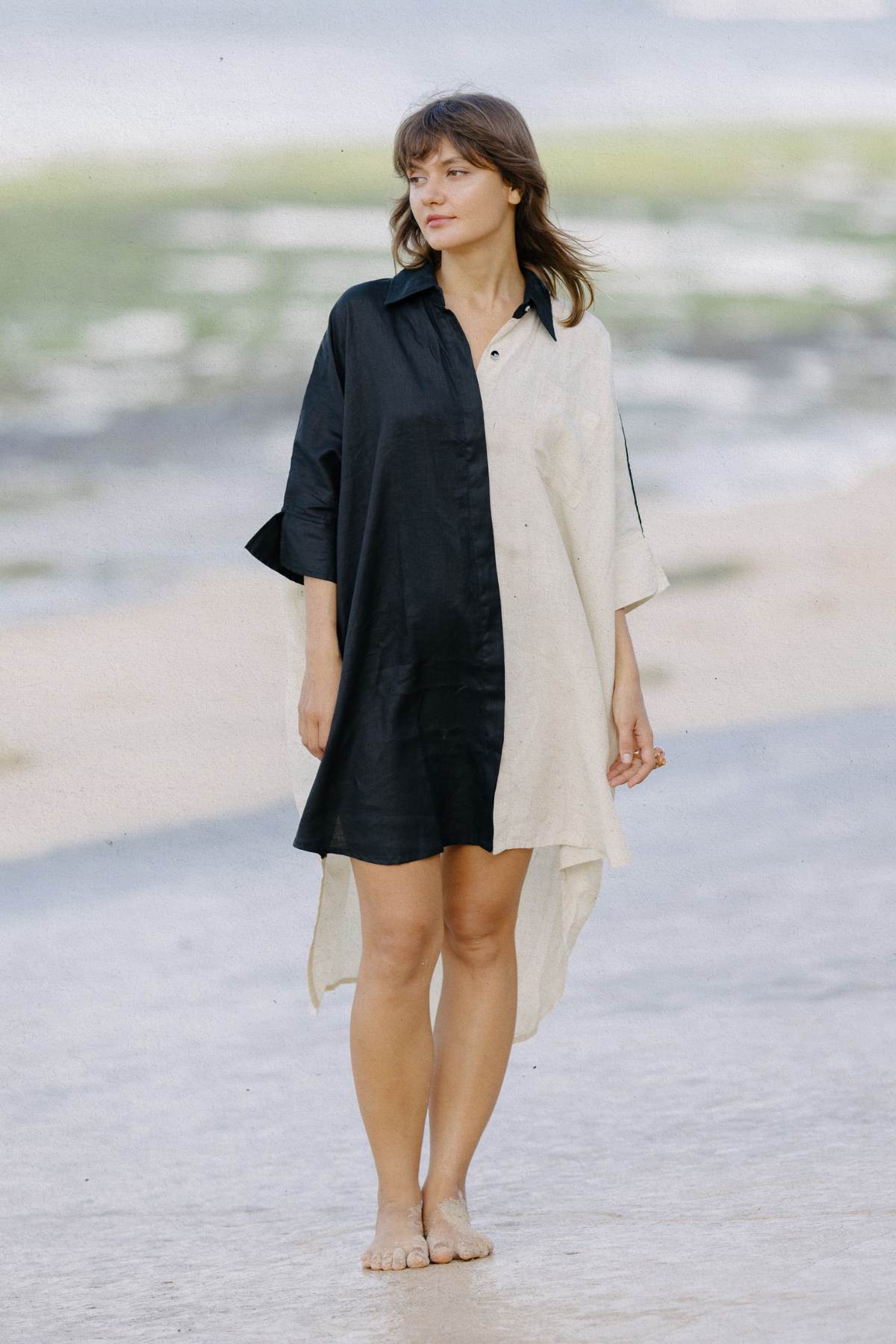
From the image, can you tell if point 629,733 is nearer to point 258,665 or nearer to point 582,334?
point 582,334

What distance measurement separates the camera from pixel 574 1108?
8.50ft

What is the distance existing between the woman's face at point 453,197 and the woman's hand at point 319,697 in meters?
0.48

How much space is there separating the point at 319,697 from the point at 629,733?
366mm

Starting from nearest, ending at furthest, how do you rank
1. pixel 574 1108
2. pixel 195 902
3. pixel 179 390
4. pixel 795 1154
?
pixel 795 1154
pixel 574 1108
pixel 195 902
pixel 179 390

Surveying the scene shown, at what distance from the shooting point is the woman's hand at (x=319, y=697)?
1943 mm

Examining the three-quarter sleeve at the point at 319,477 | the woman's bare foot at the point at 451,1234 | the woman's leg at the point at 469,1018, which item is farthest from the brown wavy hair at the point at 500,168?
the woman's bare foot at the point at 451,1234

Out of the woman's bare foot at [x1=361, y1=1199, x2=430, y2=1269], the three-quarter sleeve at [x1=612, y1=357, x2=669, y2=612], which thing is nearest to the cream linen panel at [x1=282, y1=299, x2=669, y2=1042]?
the three-quarter sleeve at [x1=612, y1=357, x2=669, y2=612]

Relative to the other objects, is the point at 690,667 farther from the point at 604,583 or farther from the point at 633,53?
the point at 604,583

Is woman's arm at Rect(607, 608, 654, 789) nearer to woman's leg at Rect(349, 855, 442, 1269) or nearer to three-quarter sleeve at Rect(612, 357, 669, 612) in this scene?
three-quarter sleeve at Rect(612, 357, 669, 612)

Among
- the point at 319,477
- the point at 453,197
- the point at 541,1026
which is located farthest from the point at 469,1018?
the point at 541,1026

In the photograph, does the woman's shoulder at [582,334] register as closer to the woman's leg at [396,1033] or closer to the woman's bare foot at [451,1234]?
the woman's leg at [396,1033]

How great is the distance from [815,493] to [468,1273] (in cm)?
318

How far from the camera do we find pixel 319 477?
192cm

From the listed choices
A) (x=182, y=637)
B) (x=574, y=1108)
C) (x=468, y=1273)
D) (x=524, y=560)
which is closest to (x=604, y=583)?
(x=524, y=560)
